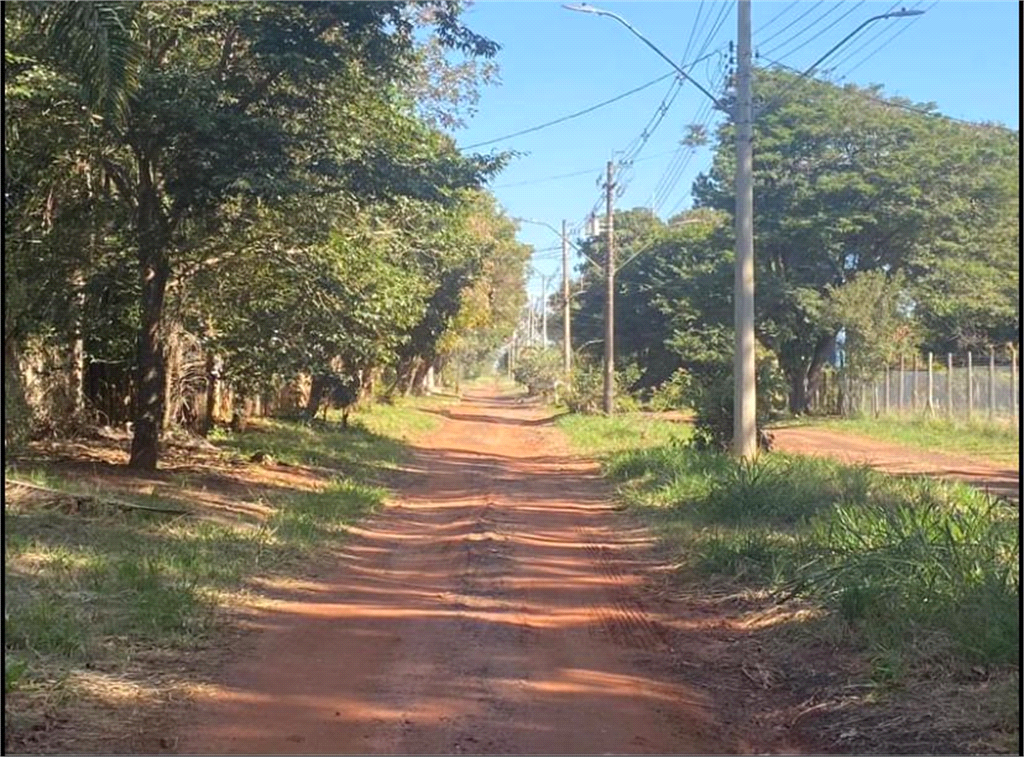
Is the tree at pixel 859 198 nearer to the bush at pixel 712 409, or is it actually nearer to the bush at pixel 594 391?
the bush at pixel 594 391

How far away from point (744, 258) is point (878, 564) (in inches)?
353

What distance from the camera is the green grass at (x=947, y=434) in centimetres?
2595

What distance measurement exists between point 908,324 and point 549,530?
96.1 feet

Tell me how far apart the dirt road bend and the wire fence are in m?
15.0

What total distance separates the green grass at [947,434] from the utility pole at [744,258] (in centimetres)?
838

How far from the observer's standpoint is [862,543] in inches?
368

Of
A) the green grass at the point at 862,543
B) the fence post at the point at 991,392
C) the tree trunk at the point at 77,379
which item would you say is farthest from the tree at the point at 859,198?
the tree trunk at the point at 77,379

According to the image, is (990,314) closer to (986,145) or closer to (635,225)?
(986,145)

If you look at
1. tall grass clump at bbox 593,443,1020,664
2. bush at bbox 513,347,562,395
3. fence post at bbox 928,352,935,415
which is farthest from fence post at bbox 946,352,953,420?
bush at bbox 513,347,562,395

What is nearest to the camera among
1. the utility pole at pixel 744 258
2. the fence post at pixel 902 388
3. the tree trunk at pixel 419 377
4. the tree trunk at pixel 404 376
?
the utility pole at pixel 744 258

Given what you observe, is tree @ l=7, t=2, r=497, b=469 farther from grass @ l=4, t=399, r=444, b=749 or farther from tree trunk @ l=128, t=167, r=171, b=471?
grass @ l=4, t=399, r=444, b=749

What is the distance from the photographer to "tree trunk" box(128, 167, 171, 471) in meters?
15.4

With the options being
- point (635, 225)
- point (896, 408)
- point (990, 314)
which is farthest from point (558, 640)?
point (635, 225)

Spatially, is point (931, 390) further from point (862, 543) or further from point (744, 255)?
point (862, 543)
